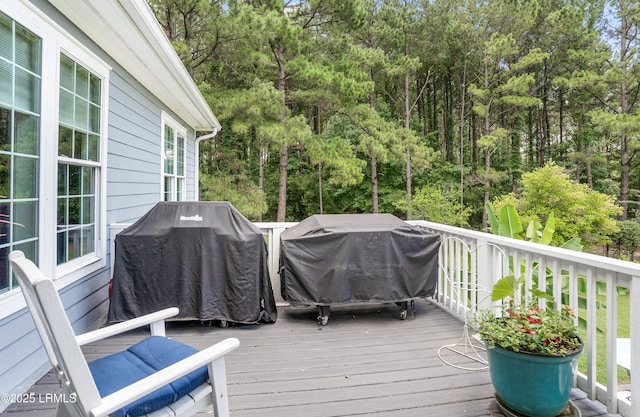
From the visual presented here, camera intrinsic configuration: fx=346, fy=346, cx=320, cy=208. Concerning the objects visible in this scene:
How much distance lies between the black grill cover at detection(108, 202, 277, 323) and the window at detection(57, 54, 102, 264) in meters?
0.42

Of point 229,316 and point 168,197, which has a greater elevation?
point 168,197

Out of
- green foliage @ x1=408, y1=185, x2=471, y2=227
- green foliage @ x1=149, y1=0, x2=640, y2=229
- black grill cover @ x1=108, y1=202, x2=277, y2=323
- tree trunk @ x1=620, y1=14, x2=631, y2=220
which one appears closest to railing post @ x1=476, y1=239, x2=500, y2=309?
black grill cover @ x1=108, y1=202, x2=277, y2=323

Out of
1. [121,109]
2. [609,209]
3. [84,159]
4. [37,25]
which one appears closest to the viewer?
[37,25]

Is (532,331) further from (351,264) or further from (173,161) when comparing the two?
(173,161)

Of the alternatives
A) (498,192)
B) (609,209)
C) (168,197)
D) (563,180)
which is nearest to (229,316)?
(168,197)

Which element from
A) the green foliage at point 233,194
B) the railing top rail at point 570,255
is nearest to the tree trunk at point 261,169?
the green foliage at point 233,194

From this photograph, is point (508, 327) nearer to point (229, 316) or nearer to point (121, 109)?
point (229, 316)

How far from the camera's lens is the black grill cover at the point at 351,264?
10.8 feet

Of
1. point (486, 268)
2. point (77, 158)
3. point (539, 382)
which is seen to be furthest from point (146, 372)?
point (486, 268)

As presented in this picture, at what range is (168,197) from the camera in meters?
6.21

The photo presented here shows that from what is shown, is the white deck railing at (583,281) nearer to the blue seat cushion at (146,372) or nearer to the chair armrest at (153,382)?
the chair armrest at (153,382)

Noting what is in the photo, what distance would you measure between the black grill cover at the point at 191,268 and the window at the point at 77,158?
1.39 feet

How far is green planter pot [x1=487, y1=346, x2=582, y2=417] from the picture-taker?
71.9 inches

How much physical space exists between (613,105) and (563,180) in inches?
332
